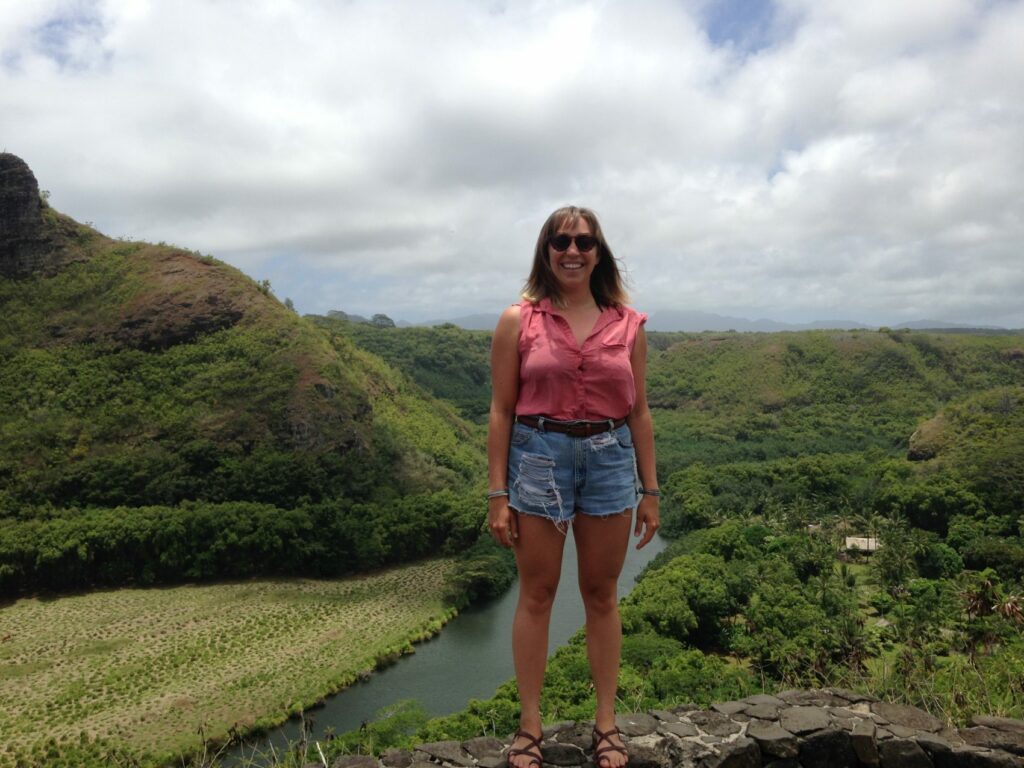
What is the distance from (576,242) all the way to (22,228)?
50.3 metres

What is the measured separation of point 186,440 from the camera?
3631cm

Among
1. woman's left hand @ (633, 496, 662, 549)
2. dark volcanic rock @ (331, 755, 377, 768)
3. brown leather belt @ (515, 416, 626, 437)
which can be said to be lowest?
dark volcanic rock @ (331, 755, 377, 768)

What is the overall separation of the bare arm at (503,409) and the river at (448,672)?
16.7 metres

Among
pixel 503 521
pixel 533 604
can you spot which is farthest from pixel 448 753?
pixel 503 521

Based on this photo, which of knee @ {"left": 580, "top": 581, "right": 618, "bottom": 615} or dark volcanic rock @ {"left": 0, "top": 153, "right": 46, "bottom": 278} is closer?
knee @ {"left": 580, "top": 581, "right": 618, "bottom": 615}

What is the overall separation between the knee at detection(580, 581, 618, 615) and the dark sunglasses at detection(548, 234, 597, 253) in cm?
161

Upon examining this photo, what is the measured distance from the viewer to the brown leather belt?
10.7 ft

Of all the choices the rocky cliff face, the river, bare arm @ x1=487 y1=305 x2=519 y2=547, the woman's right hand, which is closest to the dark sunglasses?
bare arm @ x1=487 y1=305 x2=519 y2=547

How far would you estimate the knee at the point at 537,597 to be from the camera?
333cm

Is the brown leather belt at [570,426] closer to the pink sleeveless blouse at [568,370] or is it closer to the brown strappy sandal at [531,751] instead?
the pink sleeveless blouse at [568,370]

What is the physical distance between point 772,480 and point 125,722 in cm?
3899

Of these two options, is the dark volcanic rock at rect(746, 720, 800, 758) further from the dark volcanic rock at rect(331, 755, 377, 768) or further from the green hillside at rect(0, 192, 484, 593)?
the green hillside at rect(0, 192, 484, 593)

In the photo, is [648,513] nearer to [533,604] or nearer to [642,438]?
[642,438]

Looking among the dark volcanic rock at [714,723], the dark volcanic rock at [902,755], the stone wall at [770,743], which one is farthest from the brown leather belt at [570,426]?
the dark volcanic rock at [902,755]
